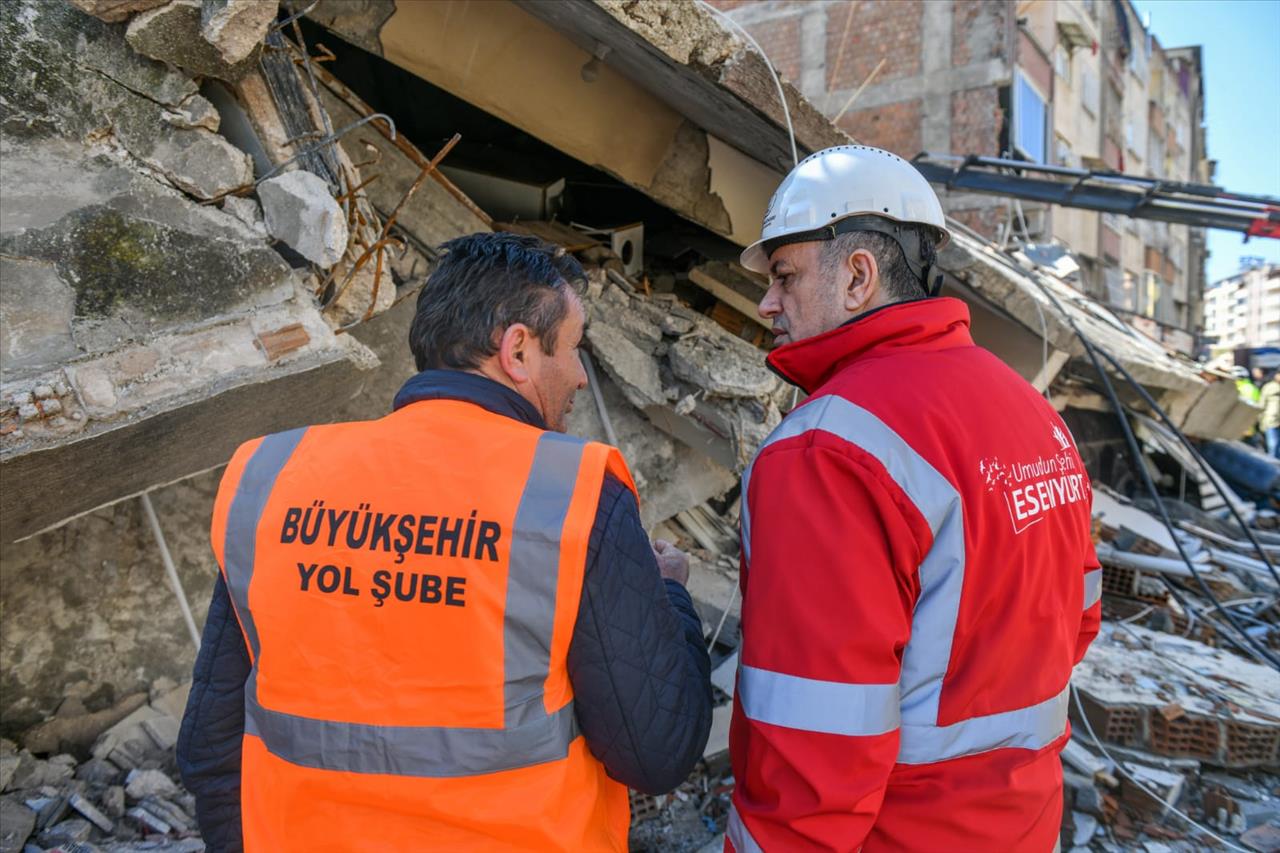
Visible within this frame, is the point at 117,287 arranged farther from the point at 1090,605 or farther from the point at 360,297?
the point at 1090,605

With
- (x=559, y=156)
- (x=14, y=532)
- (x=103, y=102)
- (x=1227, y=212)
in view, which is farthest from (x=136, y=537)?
(x=1227, y=212)

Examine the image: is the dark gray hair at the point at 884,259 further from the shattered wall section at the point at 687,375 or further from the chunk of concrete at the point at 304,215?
the shattered wall section at the point at 687,375

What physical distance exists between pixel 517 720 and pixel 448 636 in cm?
18

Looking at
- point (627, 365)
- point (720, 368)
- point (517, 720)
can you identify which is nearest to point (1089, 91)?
point (720, 368)

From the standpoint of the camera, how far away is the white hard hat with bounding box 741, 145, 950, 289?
5.57ft

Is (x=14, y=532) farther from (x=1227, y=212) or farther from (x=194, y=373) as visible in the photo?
(x=1227, y=212)

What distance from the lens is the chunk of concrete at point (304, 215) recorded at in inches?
100

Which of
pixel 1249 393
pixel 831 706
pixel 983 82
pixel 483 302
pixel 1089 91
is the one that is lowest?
pixel 1249 393

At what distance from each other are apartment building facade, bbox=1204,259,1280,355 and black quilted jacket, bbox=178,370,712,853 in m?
60.6

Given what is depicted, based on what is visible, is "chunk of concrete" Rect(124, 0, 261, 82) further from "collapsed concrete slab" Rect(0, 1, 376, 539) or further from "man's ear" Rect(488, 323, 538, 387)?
"man's ear" Rect(488, 323, 538, 387)

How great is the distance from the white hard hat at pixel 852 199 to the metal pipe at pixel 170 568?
8.77 ft

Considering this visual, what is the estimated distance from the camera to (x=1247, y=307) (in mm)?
57469

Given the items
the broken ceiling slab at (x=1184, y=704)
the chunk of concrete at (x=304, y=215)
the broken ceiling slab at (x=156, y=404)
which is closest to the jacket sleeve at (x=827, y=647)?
the broken ceiling slab at (x=156, y=404)

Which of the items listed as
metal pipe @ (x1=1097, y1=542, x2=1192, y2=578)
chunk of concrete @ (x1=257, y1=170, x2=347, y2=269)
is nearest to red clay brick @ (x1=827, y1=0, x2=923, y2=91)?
metal pipe @ (x1=1097, y1=542, x2=1192, y2=578)
